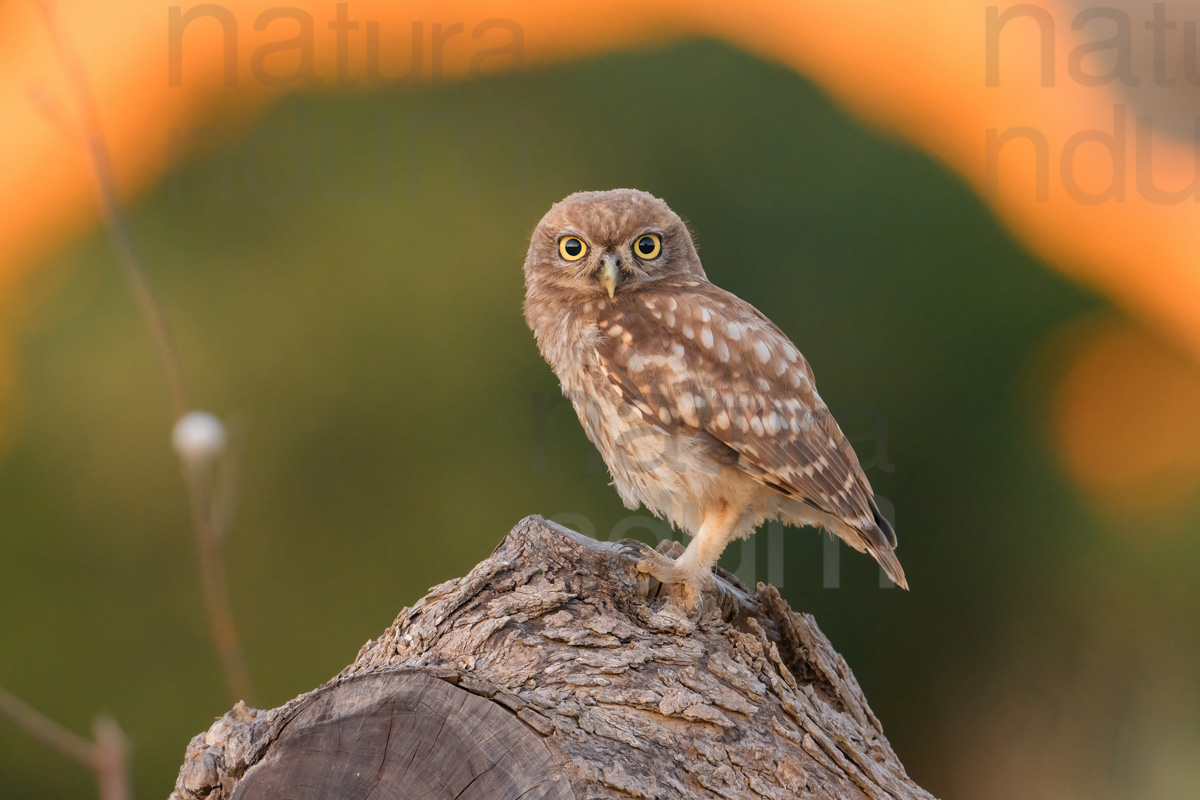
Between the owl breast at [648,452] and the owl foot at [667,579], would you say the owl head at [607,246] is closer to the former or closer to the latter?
the owl breast at [648,452]

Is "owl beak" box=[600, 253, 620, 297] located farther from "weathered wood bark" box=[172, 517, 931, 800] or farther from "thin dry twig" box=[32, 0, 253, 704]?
"thin dry twig" box=[32, 0, 253, 704]

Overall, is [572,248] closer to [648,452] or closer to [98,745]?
[648,452]

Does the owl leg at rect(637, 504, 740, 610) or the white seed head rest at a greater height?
the white seed head

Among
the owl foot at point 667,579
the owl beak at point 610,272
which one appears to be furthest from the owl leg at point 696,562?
the owl beak at point 610,272

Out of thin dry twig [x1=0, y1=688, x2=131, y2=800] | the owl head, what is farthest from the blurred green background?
the owl head

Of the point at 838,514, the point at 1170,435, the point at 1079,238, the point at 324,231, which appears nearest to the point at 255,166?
the point at 324,231

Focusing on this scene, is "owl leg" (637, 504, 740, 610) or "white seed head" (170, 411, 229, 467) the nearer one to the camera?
"owl leg" (637, 504, 740, 610)
